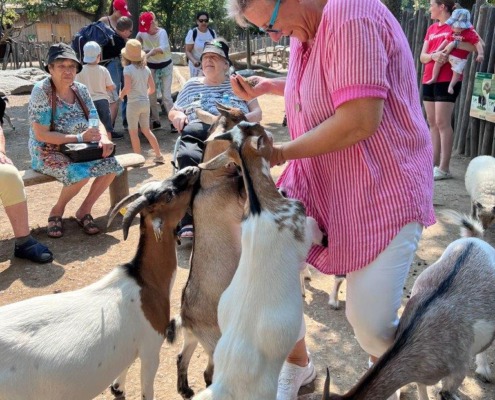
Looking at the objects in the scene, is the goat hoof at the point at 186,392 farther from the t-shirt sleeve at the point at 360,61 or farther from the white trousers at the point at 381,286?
the t-shirt sleeve at the point at 360,61

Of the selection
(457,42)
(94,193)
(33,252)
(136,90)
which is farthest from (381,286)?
(136,90)

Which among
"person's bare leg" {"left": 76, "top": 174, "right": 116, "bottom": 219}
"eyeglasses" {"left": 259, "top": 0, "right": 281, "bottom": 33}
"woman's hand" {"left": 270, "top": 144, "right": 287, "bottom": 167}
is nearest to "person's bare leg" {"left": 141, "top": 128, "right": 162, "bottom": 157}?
"person's bare leg" {"left": 76, "top": 174, "right": 116, "bottom": 219}

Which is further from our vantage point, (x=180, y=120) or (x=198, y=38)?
(x=198, y=38)

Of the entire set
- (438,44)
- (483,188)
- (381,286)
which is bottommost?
(483,188)

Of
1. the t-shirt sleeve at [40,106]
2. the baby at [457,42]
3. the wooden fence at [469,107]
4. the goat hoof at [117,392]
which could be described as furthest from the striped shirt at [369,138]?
the wooden fence at [469,107]

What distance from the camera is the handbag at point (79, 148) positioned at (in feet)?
18.2

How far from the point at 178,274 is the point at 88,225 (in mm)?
1540

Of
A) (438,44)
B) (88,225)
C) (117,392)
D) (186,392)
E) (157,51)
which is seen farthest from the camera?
(157,51)

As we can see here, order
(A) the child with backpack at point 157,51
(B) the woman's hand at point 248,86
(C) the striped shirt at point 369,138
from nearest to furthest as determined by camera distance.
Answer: (C) the striped shirt at point 369,138 → (B) the woman's hand at point 248,86 → (A) the child with backpack at point 157,51

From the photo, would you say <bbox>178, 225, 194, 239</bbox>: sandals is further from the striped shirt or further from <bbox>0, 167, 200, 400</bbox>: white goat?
the striped shirt

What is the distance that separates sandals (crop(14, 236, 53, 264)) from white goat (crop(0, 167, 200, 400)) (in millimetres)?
2238

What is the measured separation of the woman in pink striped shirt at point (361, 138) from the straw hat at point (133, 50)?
6188 mm

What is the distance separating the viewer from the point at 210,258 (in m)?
2.98

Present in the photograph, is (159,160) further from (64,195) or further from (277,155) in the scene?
(277,155)
